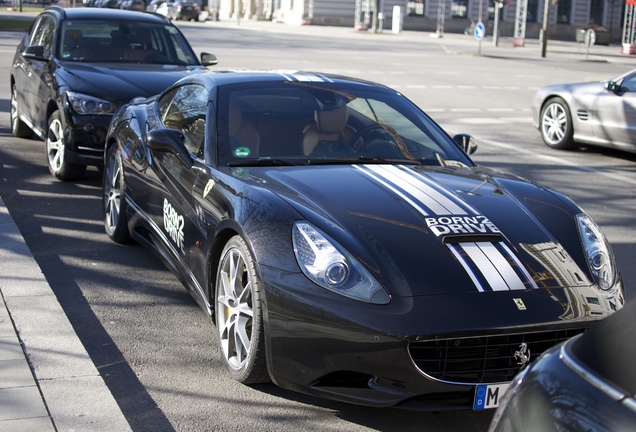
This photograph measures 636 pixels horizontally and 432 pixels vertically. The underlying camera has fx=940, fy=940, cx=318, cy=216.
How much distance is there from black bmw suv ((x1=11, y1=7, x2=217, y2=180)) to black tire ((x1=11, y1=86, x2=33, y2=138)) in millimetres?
12

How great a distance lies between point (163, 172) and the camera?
603 cm

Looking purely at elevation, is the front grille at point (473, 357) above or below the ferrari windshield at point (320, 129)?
below

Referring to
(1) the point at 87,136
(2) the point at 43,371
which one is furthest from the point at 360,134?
(1) the point at 87,136

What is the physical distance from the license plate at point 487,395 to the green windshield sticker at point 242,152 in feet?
7.05

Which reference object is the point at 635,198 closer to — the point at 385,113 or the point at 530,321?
the point at 385,113

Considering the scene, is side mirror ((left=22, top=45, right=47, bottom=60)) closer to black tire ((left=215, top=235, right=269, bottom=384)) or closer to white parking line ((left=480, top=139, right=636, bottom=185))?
black tire ((left=215, top=235, right=269, bottom=384))

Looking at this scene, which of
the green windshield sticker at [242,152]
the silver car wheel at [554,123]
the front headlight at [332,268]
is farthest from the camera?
the silver car wheel at [554,123]

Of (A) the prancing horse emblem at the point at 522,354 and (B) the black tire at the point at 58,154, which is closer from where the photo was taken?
(A) the prancing horse emblem at the point at 522,354

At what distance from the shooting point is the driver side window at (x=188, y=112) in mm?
5797

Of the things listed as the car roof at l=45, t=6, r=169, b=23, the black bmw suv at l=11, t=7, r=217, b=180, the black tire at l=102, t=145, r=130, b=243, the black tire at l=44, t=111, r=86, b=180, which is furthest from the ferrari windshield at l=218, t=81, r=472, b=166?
the car roof at l=45, t=6, r=169, b=23

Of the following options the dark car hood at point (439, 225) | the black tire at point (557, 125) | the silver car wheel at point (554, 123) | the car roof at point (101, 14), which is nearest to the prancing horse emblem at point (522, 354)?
the dark car hood at point (439, 225)

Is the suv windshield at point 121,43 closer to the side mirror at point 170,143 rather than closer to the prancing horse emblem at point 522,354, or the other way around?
the side mirror at point 170,143

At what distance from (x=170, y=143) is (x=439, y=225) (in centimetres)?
195

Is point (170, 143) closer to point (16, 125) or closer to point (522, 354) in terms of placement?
point (522, 354)
